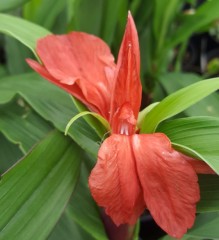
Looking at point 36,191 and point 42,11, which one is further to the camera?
point 42,11

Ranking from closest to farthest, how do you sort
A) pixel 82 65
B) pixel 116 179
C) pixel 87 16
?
pixel 116 179, pixel 82 65, pixel 87 16

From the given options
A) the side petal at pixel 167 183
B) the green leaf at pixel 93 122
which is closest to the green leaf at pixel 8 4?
the green leaf at pixel 93 122

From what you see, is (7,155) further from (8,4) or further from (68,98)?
(8,4)

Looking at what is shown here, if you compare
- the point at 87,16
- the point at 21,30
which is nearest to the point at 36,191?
the point at 21,30

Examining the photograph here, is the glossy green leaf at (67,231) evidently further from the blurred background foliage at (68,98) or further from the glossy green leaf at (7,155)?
the glossy green leaf at (7,155)

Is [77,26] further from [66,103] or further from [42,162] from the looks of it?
[42,162]

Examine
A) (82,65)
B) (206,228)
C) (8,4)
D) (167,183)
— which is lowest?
(206,228)

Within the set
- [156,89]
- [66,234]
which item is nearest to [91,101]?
[66,234]

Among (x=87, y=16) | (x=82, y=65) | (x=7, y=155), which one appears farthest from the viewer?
(x=87, y=16)
